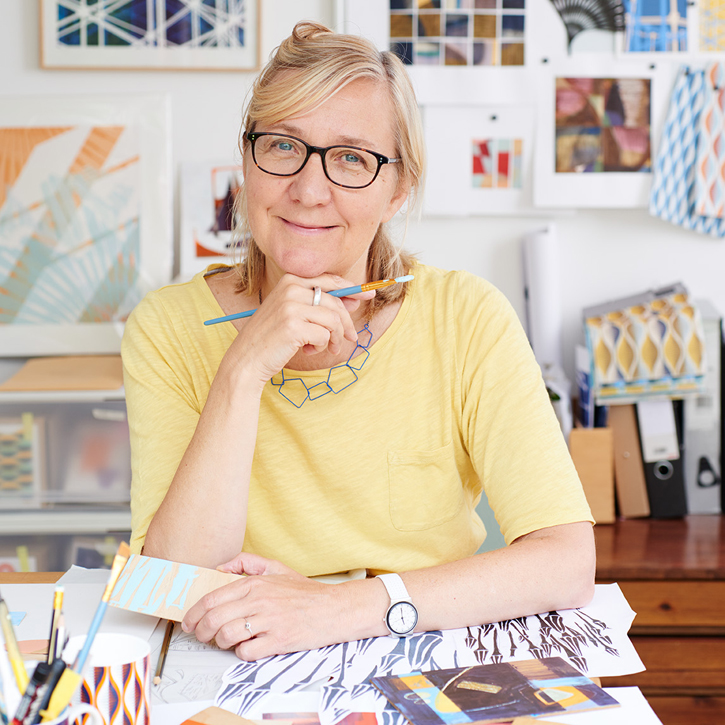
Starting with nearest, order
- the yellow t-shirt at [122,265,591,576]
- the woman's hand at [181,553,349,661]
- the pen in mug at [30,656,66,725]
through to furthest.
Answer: the pen in mug at [30,656,66,725], the woman's hand at [181,553,349,661], the yellow t-shirt at [122,265,591,576]

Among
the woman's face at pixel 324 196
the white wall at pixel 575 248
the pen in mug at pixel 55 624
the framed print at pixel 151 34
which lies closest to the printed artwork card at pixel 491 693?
the pen in mug at pixel 55 624

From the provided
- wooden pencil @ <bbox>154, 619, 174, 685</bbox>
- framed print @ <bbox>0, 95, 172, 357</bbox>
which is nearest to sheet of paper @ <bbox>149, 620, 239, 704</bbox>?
wooden pencil @ <bbox>154, 619, 174, 685</bbox>

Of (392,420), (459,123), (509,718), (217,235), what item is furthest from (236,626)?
(459,123)

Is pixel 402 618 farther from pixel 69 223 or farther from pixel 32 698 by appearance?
pixel 69 223

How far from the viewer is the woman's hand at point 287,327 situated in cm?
93

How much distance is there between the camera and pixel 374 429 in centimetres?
106

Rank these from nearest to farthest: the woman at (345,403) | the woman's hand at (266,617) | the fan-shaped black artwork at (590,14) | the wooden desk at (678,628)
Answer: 1. the woman's hand at (266,617)
2. the woman at (345,403)
3. the wooden desk at (678,628)
4. the fan-shaped black artwork at (590,14)

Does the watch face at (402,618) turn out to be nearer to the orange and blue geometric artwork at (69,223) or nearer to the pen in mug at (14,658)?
the pen in mug at (14,658)

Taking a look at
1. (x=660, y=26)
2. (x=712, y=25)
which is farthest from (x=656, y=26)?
(x=712, y=25)

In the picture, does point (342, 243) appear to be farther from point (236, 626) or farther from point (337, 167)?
point (236, 626)

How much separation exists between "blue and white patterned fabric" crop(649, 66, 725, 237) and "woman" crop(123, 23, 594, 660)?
1.16 metres

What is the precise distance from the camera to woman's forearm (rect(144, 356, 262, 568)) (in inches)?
35.7

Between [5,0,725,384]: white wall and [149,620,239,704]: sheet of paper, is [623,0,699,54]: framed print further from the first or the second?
[149,620,239,704]: sheet of paper

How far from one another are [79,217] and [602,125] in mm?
1412
